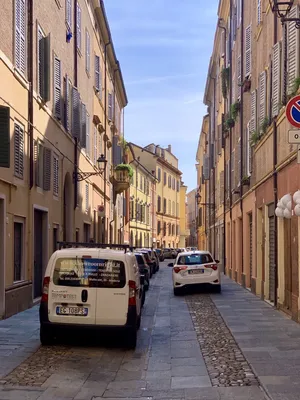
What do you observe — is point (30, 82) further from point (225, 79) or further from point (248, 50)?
point (225, 79)

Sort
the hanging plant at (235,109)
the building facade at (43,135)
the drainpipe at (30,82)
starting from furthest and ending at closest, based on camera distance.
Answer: the hanging plant at (235,109), the drainpipe at (30,82), the building facade at (43,135)

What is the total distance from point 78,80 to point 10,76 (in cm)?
1078

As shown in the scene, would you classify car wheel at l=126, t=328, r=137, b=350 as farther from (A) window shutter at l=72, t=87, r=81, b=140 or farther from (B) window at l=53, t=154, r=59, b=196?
(A) window shutter at l=72, t=87, r=81, b=140

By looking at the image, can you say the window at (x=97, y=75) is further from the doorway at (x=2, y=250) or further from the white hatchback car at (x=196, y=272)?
the doorway at (x=2, y=250)

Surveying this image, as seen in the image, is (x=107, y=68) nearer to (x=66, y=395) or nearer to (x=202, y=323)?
(x=202, y=323)

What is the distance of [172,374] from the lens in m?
8.55

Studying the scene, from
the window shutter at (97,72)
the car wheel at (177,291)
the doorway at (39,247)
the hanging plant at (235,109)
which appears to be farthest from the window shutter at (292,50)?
the window shutter at (97,72)

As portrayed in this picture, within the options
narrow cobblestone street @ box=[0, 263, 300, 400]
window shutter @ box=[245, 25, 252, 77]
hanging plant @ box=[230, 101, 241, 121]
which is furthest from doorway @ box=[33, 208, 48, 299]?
hanging plant @ box=[230, 101, 241, 121]

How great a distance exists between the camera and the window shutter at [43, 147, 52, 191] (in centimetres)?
1820

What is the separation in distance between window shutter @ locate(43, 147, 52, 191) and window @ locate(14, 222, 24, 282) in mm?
2671

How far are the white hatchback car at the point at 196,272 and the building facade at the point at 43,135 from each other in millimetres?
4339

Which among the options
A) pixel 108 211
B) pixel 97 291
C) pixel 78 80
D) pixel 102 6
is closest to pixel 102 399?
pixel 97 291

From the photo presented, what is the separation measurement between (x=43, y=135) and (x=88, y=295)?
8.60 metres

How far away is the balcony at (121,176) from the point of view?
38719 millimetres
